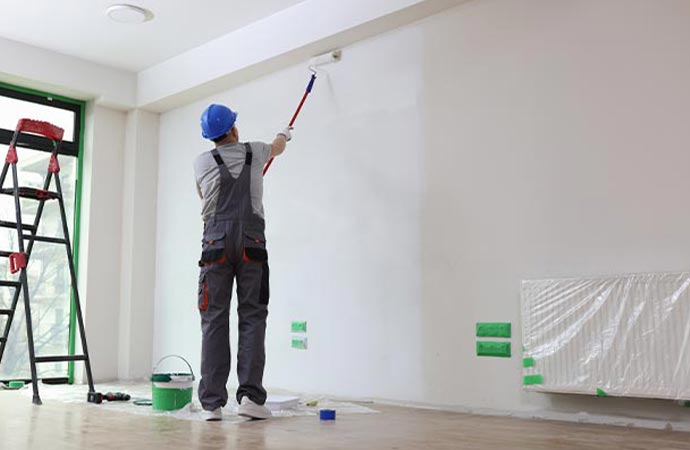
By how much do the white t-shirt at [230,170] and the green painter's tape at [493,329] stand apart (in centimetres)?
128

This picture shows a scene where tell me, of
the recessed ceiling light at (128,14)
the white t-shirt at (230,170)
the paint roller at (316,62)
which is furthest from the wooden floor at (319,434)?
the recessed ceiling light at (128,14)

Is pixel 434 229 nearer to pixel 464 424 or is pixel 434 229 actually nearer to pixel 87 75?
pixel 464 424

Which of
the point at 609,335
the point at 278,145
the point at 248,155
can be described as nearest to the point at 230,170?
the point at 248,155

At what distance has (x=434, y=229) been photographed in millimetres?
3867

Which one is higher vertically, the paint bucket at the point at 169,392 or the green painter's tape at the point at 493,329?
the green painter's tape at the point at 493,329

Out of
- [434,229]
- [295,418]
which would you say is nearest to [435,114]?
[434,229]

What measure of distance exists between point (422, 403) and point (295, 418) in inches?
35.5

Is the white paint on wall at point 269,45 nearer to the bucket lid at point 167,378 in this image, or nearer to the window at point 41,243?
the window at point 41,243

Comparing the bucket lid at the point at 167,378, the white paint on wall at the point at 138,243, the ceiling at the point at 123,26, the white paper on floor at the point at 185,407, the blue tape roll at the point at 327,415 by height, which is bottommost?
the white paper on floor at the point at 185,407

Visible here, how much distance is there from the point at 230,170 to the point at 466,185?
51.0 inches

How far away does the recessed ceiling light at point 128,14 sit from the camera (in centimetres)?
459

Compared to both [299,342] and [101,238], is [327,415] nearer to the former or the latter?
[299,342]

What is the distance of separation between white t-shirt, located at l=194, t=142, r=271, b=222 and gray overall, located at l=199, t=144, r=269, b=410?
30 mm

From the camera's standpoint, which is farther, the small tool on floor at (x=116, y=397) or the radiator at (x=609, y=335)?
the small tool on floor at (x=116, y=397)
